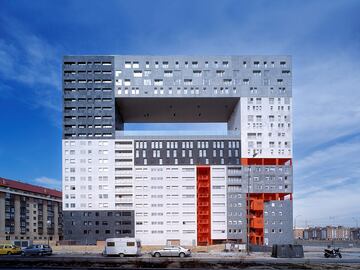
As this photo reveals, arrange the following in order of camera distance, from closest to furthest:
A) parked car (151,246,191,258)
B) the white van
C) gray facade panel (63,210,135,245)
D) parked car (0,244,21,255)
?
1. parked car (151,246,191,258)
2. the white van
3. parked car (0,244,21,255)
4. gray facade panel (63,210,135,245)

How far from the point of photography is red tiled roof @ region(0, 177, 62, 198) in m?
142

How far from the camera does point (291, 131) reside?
108m

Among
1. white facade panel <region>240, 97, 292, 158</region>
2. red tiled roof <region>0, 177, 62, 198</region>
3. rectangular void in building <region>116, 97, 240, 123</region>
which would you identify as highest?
rectangular void in building <region>116, 97, 240, 123</region>

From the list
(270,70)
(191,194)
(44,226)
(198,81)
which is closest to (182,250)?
(191,194)

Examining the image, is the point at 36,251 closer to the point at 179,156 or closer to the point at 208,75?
the point at 179,156

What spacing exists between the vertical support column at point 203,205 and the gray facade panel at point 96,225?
1730 centimetres

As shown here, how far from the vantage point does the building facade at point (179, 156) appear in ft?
347

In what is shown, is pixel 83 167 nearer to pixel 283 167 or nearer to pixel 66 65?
pixel 66 65

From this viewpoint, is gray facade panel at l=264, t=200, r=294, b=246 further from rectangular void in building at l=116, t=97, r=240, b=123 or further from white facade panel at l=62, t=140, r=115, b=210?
white facade panel at l=62, t=140, r=115, b=210

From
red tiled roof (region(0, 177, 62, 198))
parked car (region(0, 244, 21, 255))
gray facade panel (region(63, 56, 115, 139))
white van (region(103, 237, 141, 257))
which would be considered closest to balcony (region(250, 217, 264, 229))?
gray facade panel (region(63, 56, 115, 139))

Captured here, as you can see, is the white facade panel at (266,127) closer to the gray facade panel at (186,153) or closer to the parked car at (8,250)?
the gray facade panel at (186,153)

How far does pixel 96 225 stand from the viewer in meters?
104

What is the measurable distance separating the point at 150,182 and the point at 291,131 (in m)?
39.0

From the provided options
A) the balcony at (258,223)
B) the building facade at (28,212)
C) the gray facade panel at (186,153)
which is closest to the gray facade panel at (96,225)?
the gray facade panel at (186,153)
